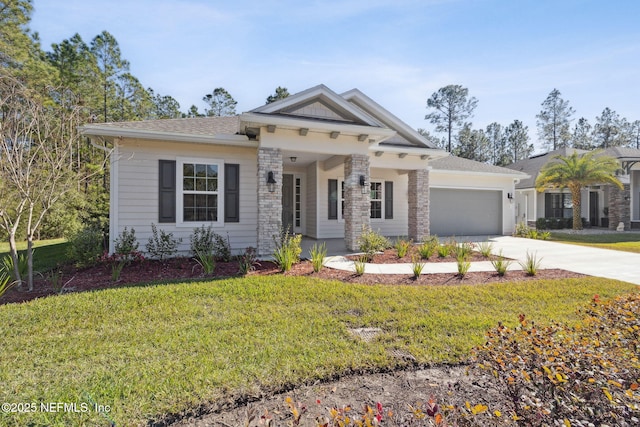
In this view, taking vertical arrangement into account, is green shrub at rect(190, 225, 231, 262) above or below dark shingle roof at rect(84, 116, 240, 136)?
below

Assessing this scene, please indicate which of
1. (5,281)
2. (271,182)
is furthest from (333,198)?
(5,281)

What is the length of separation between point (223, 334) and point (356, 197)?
20.8 feet

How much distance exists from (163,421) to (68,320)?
2.94m

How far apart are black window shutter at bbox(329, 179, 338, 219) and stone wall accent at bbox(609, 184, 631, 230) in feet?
57.7

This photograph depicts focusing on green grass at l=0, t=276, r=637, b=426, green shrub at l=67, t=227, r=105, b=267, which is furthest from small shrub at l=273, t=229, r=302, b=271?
green shrub at l=67, t=227, r=105, b=267

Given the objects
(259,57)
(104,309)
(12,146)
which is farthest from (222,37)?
(104,309)

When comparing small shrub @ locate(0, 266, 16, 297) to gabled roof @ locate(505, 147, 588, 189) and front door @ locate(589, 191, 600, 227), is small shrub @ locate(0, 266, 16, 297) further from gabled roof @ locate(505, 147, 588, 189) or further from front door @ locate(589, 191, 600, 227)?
front door @ locate(589, 191, 600, 227)

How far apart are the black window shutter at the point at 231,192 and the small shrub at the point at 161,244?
1568 millimetres

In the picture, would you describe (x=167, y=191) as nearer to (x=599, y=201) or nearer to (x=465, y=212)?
(x=465, y=212)

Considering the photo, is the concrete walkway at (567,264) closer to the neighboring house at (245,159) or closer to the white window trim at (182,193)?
the neighboring house at (245,159)

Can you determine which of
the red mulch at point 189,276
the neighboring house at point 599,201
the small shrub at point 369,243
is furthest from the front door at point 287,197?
the neighboring house at point 599,201

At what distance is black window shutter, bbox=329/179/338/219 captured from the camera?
12.3 metres

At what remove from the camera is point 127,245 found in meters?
7.78

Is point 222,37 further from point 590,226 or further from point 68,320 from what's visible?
point 590,226
